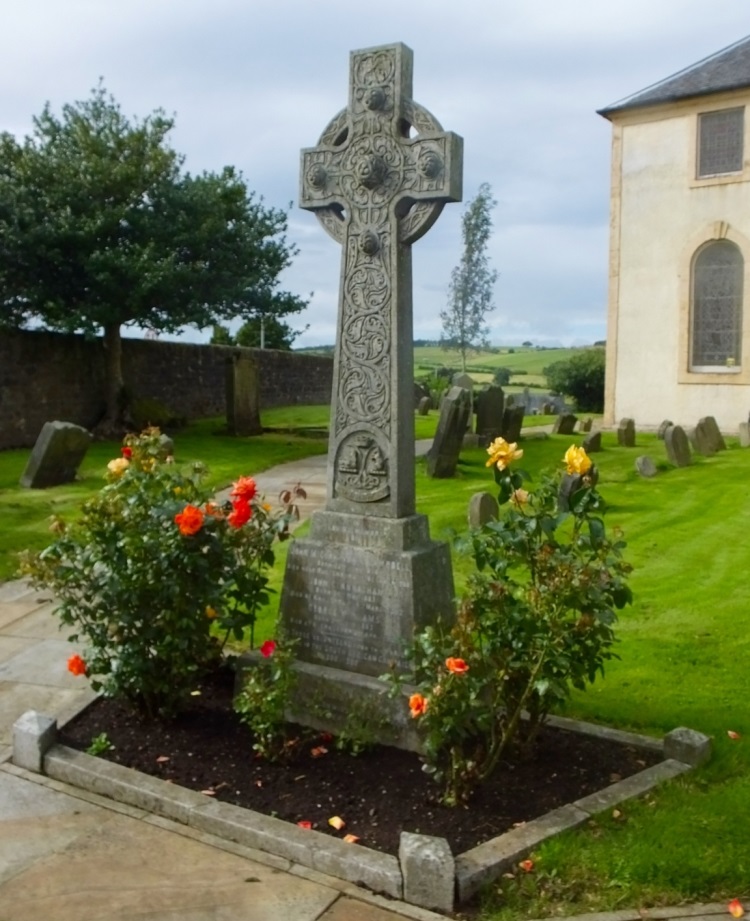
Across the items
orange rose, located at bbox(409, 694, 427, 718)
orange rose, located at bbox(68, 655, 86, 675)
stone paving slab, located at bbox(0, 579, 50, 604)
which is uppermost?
orange rose, located at bbox(409, 694, 427, 718)

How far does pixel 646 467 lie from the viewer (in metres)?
14.1

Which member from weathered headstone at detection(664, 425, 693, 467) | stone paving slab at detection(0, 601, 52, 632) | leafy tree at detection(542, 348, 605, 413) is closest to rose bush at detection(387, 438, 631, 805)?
stone paving slab at detection(0, 601, 52, 632)

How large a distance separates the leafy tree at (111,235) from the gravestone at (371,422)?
12.7 metres

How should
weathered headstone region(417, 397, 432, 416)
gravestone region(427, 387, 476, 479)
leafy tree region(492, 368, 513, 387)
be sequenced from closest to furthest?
gravestone region(427, 387, 476, 479), weathered headstone region(417, 397, 432, 416), leafy tree region(492, 368, 513, 387)

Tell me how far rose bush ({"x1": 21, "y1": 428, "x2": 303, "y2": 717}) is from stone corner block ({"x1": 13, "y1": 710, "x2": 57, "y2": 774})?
0.31m

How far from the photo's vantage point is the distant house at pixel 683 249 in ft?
73.6

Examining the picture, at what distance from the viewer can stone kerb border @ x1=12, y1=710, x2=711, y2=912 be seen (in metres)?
3.48

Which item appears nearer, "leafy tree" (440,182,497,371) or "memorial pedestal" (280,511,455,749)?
"memorial pedestal" (280,511,455,749)

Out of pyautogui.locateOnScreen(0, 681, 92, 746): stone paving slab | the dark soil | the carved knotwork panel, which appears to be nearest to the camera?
the dark soil

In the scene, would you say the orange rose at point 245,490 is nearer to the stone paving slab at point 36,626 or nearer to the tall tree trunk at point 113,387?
the stone paving slab at point 36,626

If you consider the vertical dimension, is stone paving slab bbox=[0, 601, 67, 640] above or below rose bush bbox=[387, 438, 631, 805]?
below

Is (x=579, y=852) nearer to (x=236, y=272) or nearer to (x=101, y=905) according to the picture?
(x=101, y=905)

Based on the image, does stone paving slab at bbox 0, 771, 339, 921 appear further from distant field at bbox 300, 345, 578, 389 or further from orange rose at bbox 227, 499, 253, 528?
distant field at bbox 300, 345, 578, 389

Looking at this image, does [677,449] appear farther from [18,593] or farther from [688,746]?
[688,746]
